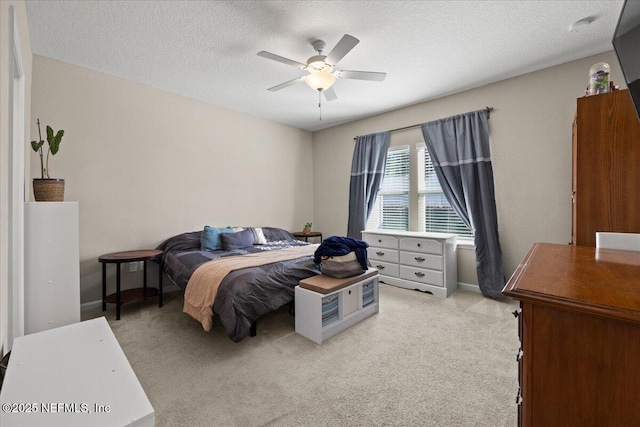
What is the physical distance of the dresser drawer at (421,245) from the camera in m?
3.29

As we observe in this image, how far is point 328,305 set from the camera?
229 centimetres

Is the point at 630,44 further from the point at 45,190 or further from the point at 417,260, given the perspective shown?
the point at 45,190

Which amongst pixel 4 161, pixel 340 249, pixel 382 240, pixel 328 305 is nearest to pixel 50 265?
pixel 4 161

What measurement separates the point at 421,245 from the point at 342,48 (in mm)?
2464

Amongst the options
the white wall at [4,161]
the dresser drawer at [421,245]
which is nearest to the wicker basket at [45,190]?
the white wall at [4,161]

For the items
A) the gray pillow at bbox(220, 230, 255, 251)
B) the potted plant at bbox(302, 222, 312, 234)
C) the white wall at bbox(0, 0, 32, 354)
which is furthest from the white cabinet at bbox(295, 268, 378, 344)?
the potted plant at bbox(302, 222, 312, 234)

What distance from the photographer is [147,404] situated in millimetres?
709

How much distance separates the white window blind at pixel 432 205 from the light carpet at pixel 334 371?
1.29 metres

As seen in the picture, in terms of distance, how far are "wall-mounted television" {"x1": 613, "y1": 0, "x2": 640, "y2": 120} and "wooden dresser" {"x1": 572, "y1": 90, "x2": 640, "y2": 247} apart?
987 millimetres

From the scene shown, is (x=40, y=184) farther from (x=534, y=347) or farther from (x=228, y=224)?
(x=534, y=347)

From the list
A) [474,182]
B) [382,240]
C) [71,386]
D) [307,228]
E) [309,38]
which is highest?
[309,38]

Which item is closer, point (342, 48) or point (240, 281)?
point (342, 48)

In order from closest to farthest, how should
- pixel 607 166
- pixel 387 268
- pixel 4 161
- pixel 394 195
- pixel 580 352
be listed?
pixel 580 352
pixel 4 161
pixel 607 166
pixel 387 268
pixel 394 195

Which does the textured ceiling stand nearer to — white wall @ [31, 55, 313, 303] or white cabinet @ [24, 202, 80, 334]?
white wall @ [31, 55, 313, 303]
